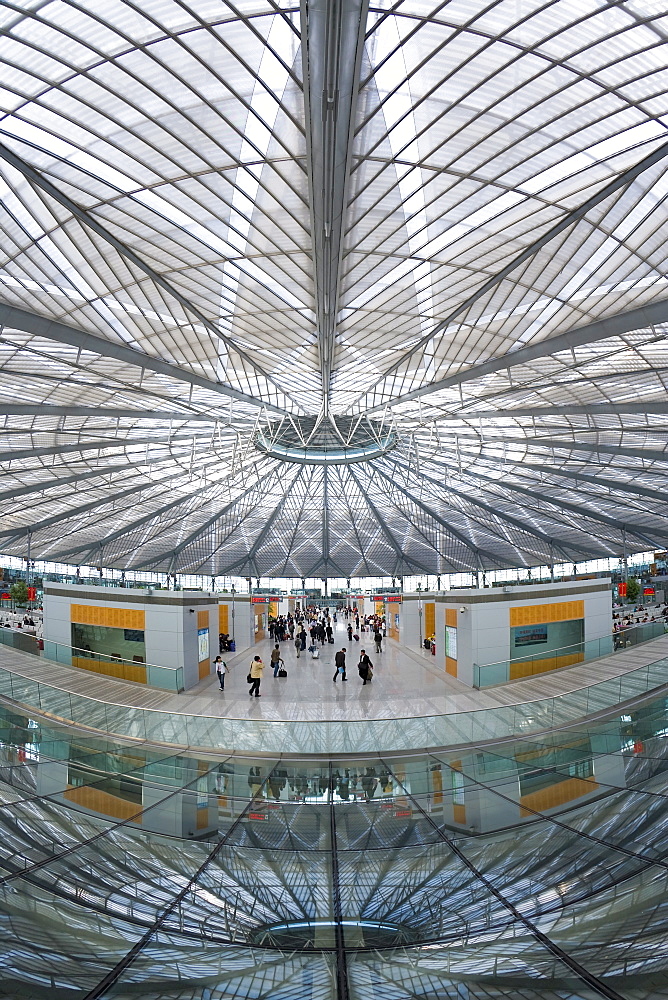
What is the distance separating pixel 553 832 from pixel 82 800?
24.7 feet

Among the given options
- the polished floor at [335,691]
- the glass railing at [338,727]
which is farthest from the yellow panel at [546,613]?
the glass railing at [338,727]

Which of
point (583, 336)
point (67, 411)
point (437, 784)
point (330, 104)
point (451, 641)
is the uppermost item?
point (330, 104)

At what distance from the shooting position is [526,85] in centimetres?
1522

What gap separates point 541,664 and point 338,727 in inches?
615

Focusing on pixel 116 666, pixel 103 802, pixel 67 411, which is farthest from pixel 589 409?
pixel 103 802

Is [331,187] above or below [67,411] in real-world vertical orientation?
above

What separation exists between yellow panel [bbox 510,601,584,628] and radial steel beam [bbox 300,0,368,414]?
17.8m

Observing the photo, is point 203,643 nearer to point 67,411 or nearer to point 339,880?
point 67,411

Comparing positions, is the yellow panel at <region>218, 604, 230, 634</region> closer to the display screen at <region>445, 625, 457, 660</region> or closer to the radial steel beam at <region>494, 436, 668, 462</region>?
the display screen at <region>445, 625, 457, 660</region>

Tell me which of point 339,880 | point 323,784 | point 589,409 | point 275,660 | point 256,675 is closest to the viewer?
point 339,880

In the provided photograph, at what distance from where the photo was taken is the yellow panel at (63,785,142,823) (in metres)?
8.85

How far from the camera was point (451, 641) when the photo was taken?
92.0 feet

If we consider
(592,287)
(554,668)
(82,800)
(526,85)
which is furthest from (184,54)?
(554,668)

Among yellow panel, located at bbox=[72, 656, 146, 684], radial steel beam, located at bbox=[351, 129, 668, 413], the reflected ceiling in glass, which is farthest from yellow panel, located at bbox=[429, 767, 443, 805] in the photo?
radial steel beam, located at bbox=[351, 129, 668, 413]
